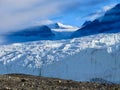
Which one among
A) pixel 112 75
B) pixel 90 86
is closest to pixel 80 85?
pixel 90 86

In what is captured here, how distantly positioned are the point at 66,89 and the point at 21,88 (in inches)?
69.5

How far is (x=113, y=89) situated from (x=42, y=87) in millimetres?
2811

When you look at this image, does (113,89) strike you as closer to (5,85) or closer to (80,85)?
(80,85)

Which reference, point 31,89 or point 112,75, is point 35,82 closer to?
point 31,89

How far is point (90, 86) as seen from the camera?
1995cm

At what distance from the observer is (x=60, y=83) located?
66.4 ft

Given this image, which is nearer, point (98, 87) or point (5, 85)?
point (5, 85)

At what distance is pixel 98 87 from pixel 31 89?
3.25 metres

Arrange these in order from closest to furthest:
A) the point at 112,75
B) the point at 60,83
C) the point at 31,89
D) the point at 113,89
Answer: the point at 31,89, the point at 113,89, the point at 60,83, the point at 112,75

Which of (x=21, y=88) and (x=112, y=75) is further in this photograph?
(x=112, y=75)

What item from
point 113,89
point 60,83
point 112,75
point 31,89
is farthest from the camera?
point 112,75

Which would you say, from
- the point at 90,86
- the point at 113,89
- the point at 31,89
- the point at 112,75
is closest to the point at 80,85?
the point at 90,86

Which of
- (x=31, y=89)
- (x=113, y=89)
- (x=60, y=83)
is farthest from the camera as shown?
(x=60, y=83)

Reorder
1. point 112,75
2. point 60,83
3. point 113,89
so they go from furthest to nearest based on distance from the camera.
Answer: point 112,75 → point 60,83 → point 113,89
